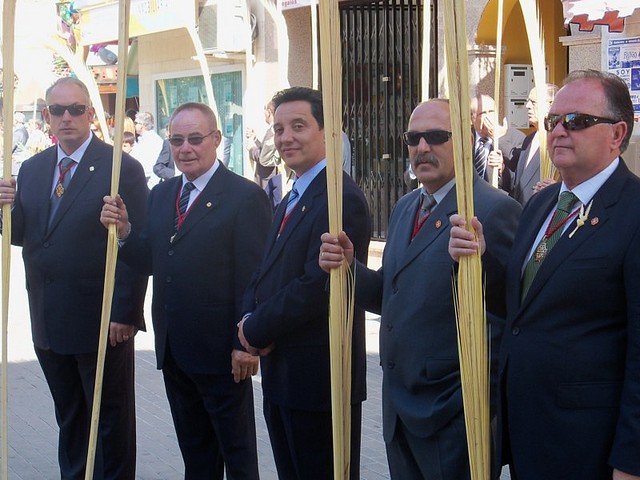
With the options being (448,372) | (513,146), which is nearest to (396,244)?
(448,372)

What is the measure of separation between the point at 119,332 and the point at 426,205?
1.83m

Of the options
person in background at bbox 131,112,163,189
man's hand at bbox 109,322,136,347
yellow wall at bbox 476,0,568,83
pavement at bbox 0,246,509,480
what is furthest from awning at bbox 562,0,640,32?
person in background at bbox 131,112,163,189

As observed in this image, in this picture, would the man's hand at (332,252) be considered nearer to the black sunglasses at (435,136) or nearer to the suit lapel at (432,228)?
the suit lapel at (432,228)

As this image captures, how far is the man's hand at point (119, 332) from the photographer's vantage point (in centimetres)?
447

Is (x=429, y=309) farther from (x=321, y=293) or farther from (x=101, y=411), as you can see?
(x=101, y=411)

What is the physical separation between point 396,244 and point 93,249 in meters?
1.69

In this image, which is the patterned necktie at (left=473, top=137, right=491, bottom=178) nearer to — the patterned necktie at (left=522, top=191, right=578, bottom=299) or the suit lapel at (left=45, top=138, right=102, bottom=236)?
the suit lapel at (left=45, top=138, right=102, bottom=236)

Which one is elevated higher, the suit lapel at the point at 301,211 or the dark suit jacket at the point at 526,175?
the dark suit jacket at the point at 526,175

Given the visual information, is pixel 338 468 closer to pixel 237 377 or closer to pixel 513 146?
pixel 237 377

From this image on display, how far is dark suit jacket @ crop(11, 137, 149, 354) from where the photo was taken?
4434 mm

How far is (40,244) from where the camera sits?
4.50 m

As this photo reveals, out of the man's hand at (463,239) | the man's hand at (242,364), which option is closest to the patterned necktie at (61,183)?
the man's hand at (242,364)

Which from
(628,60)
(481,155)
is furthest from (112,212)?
(628,60)

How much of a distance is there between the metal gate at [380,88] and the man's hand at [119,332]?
6906mm
